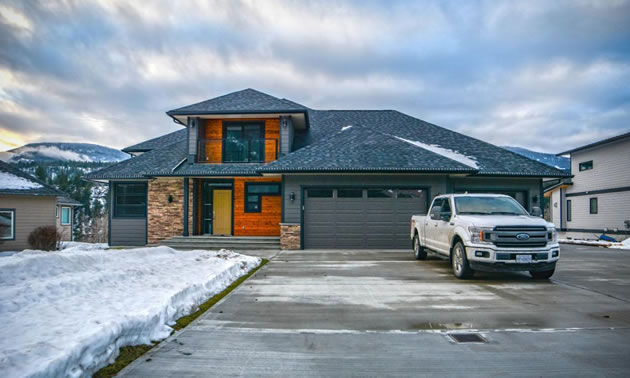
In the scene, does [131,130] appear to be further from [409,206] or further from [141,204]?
[409,206]

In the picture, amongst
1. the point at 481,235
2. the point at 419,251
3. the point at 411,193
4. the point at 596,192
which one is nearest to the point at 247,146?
the point at 411,193

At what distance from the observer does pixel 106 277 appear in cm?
636

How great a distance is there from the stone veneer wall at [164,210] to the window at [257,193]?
3.03m

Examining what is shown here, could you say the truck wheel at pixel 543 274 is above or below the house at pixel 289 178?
below

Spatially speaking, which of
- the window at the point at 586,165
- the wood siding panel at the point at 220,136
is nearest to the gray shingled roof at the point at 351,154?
the wood siding panel at the point at 220,136

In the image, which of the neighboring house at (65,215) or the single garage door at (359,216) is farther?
the neighboring house at (65,215)

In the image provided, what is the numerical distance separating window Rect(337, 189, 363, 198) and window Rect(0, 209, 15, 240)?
53.7 ft

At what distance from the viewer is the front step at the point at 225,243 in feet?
47.8

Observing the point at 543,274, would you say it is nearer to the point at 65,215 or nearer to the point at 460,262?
the point at 460,262

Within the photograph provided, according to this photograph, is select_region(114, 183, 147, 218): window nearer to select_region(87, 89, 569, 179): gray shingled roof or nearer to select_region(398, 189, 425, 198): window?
select_region(87, 89, 569, 179): gray shingled roof

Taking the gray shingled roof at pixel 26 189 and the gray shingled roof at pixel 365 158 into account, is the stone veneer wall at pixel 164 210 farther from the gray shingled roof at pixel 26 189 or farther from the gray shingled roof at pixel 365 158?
the gray shingled roof at pixel 26 189

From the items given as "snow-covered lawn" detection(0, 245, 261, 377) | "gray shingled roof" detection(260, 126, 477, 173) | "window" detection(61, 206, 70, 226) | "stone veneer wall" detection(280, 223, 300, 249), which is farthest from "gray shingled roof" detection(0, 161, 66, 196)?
"snow-covered lawn" detection(0, 245, 261, 377)

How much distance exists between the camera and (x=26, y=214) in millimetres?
18516

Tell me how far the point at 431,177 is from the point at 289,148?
6288 millimetres
